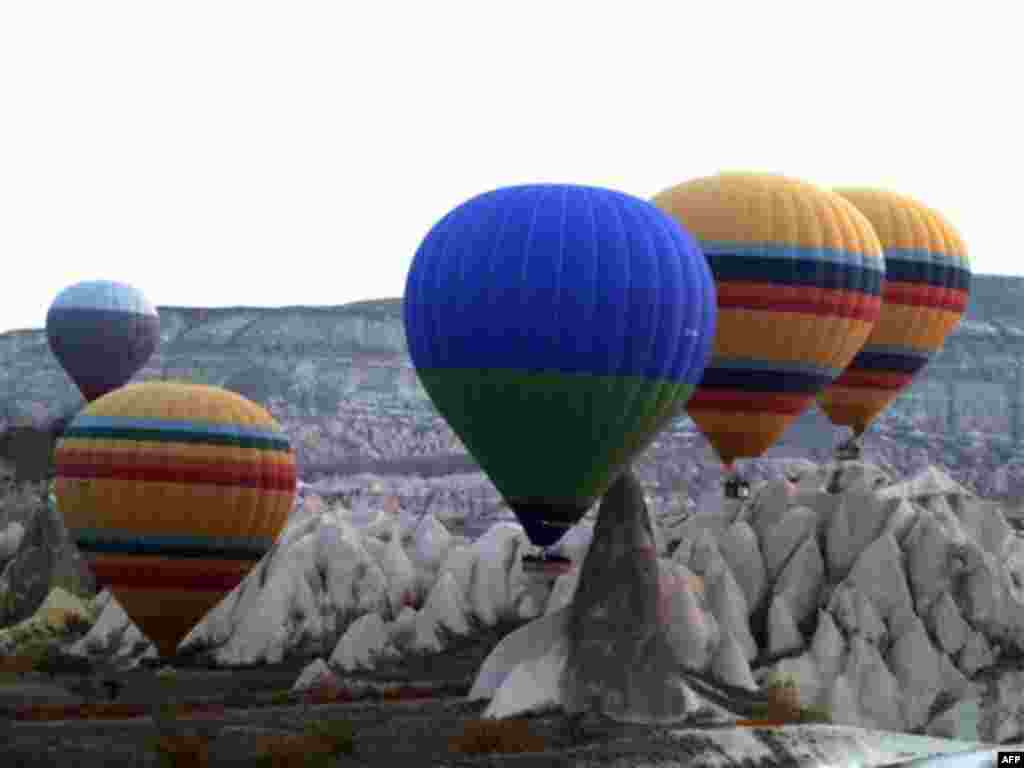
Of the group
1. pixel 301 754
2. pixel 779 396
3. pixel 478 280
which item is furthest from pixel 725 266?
pixel 301 754

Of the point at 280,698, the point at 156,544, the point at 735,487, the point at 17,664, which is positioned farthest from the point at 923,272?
the point at 17,664

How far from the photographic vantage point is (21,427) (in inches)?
4237

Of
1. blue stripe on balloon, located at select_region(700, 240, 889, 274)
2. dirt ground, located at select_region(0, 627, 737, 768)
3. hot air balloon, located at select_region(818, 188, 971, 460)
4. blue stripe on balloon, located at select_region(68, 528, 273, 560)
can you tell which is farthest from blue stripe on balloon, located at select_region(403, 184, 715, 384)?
hot air balloon, located at select_region(818, 188, 971, 460)

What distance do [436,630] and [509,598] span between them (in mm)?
3516

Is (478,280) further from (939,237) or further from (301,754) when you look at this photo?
(939,237)

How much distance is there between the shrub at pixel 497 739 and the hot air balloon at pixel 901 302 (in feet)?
79.1

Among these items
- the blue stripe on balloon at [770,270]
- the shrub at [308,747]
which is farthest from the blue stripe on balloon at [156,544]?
the blue stripe on balloon at [770,270]

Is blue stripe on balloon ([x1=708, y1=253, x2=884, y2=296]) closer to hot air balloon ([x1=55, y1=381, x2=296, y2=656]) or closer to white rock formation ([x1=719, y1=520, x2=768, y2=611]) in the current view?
white rock formation ([x1=719, y1=520, x2=768, y2=611])

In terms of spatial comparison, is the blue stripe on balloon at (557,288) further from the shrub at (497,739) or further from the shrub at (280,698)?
the shrub at (280,698)

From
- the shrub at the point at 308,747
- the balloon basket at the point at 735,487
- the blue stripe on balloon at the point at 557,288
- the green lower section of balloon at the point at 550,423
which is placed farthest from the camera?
the balloon basket at the point at 735,487

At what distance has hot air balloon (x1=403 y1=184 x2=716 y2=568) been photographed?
43.4 metres

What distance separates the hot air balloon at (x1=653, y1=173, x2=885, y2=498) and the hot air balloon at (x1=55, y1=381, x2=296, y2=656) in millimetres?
12704

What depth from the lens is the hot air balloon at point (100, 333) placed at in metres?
108

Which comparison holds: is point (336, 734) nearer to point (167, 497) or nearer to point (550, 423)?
point (550, 423)
